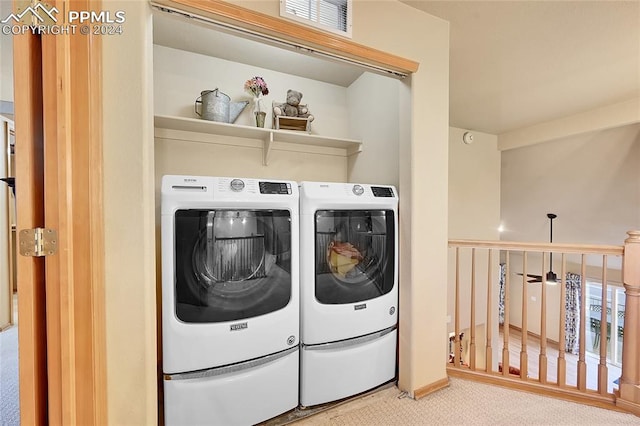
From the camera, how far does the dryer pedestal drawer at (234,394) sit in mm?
1249

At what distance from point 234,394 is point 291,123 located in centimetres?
185

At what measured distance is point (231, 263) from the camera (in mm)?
1398

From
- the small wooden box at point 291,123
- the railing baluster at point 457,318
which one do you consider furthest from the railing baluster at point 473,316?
the small wooden box at point 291,123

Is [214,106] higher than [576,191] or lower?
higher

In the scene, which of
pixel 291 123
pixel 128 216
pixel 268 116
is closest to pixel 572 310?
pixel 291 123

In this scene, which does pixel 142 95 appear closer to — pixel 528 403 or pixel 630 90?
pixel 528 403

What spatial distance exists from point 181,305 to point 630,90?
455cm

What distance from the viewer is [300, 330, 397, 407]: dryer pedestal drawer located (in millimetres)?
1536

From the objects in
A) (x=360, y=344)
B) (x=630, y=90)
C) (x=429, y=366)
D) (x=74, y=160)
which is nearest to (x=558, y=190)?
(x=630, y=90)

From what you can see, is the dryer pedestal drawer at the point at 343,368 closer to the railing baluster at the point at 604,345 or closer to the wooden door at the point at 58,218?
the wooden door at the point at 58,218

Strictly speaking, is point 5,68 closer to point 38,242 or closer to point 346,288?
point 38,242

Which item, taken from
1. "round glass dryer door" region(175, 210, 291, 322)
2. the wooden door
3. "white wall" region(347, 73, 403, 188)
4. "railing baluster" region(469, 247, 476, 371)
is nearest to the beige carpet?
"railing baluster" region(469, 247, 476, 371)

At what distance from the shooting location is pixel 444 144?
1.79 m

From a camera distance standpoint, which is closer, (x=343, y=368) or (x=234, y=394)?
(x=234, y=394)
